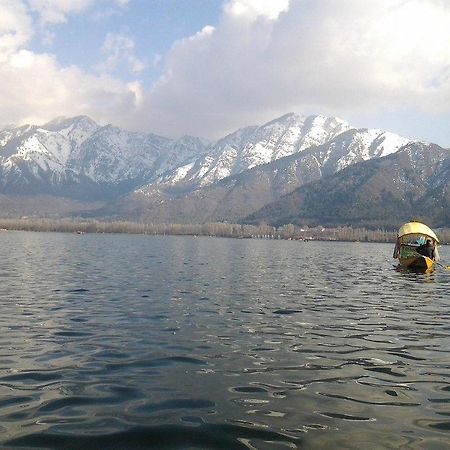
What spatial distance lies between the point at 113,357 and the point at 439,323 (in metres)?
22.2

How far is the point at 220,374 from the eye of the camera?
18.7 metres

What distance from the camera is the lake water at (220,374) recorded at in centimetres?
1304

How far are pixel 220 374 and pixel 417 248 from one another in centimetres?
7106

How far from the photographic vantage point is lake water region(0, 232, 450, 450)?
1304cm

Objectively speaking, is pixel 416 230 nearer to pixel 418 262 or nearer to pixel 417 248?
pixel 417 248

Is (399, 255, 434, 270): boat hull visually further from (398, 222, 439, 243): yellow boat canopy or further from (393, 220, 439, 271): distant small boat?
(398, 222, 439, 243): yellow boat canopy

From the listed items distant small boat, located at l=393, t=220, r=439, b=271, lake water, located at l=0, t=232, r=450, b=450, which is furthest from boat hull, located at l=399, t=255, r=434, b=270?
lake water, located at l=0, t=232, r=450, b=450

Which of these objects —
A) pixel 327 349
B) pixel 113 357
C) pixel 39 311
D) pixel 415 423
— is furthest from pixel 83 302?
pixel 415 423

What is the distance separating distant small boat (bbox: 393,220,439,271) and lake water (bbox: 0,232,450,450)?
42.3 meters

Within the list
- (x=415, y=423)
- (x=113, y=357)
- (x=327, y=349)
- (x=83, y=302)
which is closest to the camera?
(x=415, y=423)

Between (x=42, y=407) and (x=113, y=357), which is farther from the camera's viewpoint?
(x=113, y=357)

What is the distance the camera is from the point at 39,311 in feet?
106

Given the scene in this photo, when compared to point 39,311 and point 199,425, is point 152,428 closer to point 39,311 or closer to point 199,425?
point 199,425

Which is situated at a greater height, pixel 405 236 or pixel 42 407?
pixel 405 236
